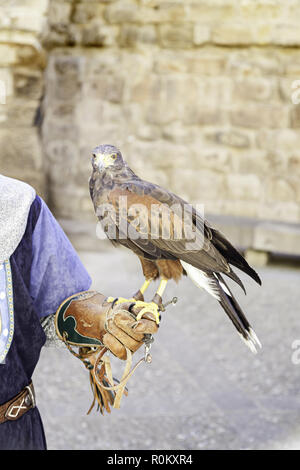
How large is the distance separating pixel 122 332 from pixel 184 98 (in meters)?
5.05

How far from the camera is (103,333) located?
1.66 meters

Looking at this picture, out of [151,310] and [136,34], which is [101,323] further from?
[136,34]

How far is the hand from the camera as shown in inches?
61.8

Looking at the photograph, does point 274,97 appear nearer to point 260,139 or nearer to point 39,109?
point 260,139

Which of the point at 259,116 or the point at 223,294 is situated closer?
the point at 223,294

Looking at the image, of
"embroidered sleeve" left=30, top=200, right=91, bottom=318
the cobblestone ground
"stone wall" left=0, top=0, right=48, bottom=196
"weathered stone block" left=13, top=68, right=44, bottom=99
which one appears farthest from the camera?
"weathered stone block" left=13, top=68, right=44, bottom=99

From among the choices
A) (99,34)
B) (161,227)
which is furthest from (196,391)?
(99,34)

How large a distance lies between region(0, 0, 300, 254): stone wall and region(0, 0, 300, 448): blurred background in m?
0.01

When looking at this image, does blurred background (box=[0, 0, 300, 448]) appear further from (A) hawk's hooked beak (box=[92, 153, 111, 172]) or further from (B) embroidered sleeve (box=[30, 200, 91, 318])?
(A) hawk's hooked beak (box=[92, 153, 111, 172])

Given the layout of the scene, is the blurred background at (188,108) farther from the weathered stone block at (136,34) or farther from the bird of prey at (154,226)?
the bird of prey at (154,226)

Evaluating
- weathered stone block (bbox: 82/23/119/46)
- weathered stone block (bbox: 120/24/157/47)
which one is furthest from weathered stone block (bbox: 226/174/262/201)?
weathered stone block (bbox: 82/23/119/46)

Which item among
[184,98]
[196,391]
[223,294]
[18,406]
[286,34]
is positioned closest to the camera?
[223,294]
